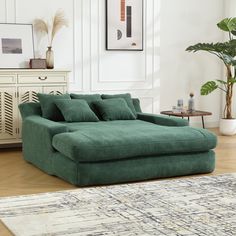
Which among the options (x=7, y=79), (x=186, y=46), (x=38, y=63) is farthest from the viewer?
(x=186, y=46)

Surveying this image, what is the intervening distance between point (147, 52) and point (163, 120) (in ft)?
6.73

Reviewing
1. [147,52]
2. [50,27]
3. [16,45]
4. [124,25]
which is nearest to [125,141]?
[16,45]

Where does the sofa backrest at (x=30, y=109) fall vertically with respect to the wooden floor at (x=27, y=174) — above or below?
above

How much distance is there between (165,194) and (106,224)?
0.95 metres

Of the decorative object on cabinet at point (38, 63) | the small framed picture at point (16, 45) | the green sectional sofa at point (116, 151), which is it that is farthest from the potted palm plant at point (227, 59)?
the green sectional sofa at point (116, 151)

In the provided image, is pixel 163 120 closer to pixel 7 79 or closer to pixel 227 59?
pixel 7 79

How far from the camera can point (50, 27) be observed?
23.4ft

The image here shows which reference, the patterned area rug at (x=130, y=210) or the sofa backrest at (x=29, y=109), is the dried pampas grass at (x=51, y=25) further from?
the patterned area rug at (x=130, y=210)

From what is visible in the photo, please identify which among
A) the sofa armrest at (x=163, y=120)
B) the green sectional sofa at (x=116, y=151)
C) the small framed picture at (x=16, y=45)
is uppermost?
the small framed picture at (x=16, y=45)

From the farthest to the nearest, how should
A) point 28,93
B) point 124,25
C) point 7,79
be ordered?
point 124,25, point 28,93, point 7,79

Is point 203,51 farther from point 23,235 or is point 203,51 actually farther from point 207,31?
point 23,235

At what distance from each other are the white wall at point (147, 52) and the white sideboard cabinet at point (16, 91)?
0.47 meters

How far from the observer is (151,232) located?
3557mm

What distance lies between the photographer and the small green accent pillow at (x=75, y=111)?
Answer: 5965mm
